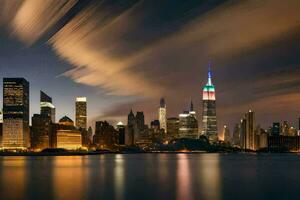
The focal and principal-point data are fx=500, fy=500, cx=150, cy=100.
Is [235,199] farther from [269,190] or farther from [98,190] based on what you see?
[98,190]

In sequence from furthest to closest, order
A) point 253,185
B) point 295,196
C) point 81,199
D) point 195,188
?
point 253,185, point 195,188, point 295,196, point 81,199

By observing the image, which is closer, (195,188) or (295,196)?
(295,196)

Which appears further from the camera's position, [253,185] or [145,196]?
[253,185]

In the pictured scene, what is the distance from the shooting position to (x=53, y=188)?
8075 cm

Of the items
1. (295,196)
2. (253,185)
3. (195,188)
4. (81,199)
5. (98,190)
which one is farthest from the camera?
(253,185)

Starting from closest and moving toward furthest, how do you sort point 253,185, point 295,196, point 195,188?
point 295,196 < point 195,188 < point 253,185

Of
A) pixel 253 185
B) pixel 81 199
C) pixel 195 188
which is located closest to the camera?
pixel 81 199

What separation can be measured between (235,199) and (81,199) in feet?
67.1

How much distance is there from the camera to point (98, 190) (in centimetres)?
7706

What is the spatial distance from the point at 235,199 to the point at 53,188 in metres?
30.4

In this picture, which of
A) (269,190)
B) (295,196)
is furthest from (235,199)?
(269,190)

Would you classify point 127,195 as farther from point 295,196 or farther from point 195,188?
point 295,196

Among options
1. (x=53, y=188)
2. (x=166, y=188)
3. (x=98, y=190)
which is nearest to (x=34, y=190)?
(x=53, y=188)

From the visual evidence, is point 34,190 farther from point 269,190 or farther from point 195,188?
point 269,190
